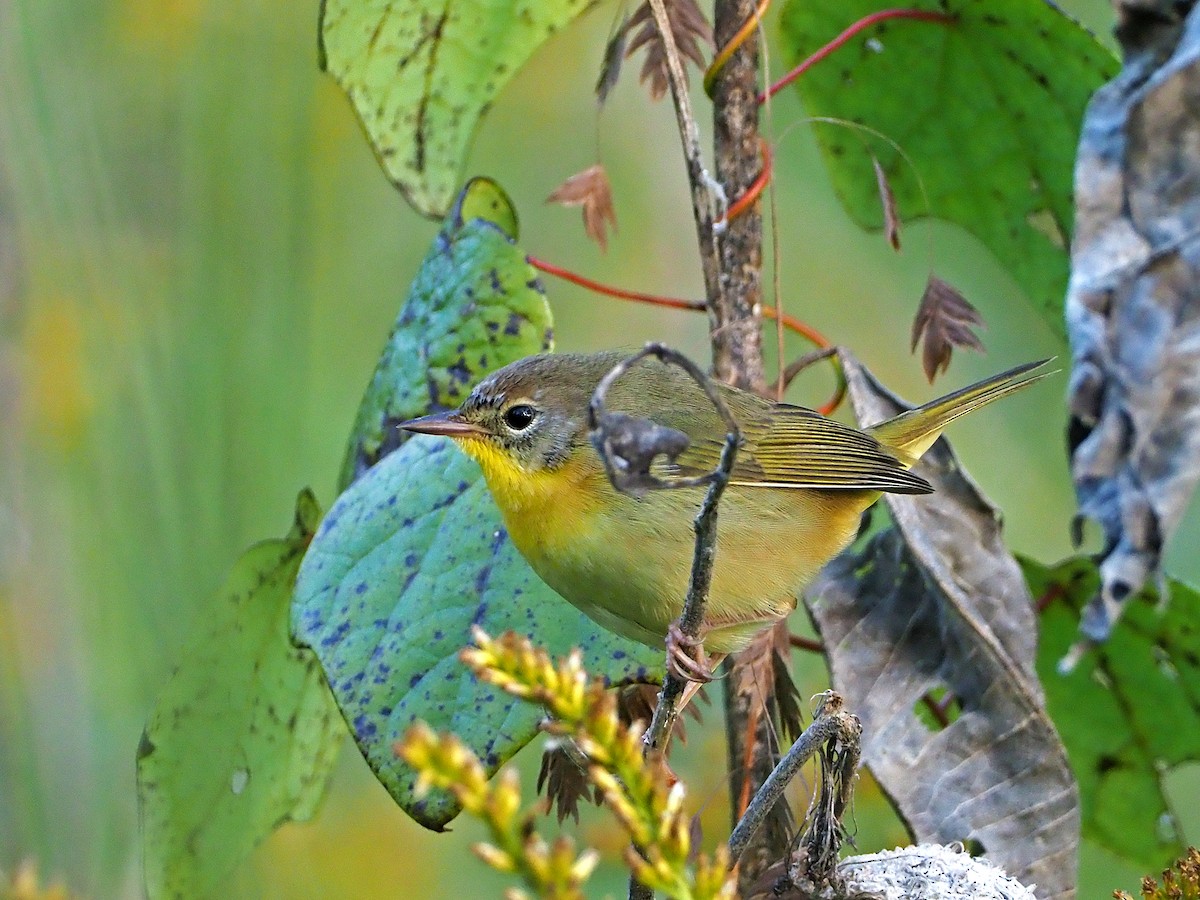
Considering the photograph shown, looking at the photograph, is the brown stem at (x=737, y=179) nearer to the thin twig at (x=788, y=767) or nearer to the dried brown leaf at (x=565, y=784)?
the dried brown leaf at (x=565, y=784)

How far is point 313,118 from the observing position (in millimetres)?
3004

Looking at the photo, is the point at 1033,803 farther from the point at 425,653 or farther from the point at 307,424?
the point at 307,424

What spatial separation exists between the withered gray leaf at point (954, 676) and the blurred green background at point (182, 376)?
0.96 feet

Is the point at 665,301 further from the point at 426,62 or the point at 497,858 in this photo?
the point at 497,858

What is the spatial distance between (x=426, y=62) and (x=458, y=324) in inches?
15.1

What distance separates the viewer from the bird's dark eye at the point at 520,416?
2047 mm

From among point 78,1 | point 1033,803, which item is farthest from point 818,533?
point 78,1

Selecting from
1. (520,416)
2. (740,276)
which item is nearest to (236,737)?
(520,416)

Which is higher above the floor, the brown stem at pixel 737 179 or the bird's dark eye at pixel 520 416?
the brown stem at pixel 737 179

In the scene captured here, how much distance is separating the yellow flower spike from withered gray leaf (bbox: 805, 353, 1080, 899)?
112 centimetres

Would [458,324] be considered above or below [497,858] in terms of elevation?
above

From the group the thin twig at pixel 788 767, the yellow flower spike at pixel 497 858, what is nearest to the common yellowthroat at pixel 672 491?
the thin twig at pixel 788 767

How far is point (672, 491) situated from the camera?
1870 millimetres

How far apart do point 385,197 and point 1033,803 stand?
273cm
